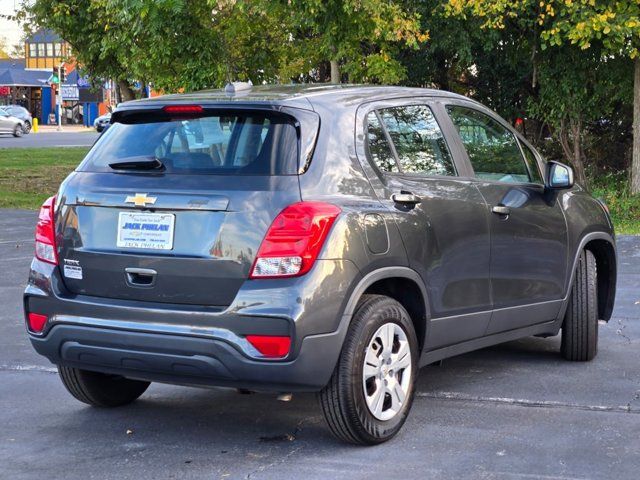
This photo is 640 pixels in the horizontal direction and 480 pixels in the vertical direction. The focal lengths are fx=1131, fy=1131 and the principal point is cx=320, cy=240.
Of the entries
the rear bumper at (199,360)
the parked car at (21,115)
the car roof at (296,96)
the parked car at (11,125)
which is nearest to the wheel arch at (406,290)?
the rear bumper at (199,360)

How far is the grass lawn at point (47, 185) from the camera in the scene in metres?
18.0

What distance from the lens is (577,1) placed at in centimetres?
1691

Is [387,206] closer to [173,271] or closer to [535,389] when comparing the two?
[173,271]

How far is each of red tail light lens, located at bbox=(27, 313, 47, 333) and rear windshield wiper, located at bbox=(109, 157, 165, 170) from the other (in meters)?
0.79

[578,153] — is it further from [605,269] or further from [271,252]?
[271,252]

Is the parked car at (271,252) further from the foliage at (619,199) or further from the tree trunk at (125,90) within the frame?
the tree trunk at (125,90)

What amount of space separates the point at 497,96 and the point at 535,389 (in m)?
17.8

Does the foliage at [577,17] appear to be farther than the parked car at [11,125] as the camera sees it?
No

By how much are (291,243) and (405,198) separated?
0.87 m

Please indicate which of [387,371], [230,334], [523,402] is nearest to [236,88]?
[230,334]

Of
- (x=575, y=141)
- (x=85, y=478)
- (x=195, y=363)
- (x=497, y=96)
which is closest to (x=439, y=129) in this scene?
(x=195, y=363)

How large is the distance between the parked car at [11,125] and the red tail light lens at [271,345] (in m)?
55.4

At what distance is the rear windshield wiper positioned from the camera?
5258 mm

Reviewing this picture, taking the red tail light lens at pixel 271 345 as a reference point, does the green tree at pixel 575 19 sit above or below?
above
